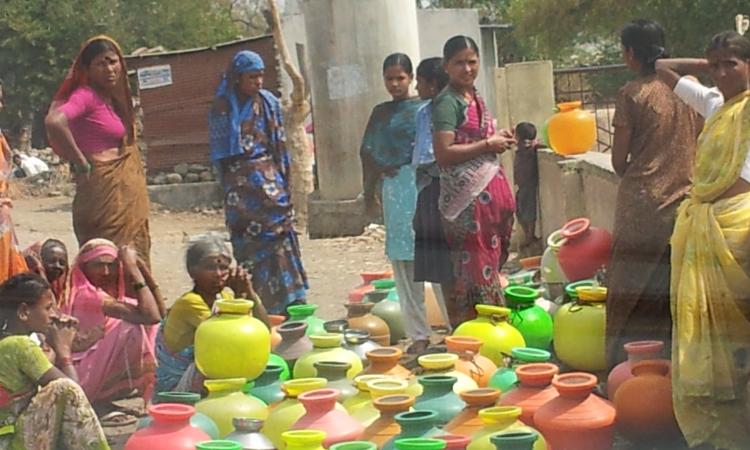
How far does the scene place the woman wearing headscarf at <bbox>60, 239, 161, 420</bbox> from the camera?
5762mm

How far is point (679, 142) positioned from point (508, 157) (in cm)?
572

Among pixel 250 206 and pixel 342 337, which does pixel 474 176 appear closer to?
pixel 342 337

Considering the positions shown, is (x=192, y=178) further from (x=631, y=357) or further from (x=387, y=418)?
(x=387, y=418)

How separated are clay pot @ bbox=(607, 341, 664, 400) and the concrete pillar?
7.45 m

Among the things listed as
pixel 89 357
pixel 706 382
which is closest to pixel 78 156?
pixel 89 357

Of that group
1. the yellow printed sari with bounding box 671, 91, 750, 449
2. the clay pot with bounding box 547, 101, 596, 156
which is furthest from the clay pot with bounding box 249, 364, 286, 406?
the clay pot with bounding box 547, 101, 596, 156

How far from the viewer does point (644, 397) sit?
4.72 meters

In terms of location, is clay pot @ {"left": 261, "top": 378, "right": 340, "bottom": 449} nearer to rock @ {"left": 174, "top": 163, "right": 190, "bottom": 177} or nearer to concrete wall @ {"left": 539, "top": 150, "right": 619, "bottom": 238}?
concrete wall @ {"left": 539, "top": 150, "right": 619, "bottom": 238}

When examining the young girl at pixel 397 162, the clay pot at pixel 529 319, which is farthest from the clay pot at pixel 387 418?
the young girl at pixel 397 162

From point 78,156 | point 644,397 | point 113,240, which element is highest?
point 78,156

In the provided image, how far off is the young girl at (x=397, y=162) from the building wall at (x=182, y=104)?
1110 cm

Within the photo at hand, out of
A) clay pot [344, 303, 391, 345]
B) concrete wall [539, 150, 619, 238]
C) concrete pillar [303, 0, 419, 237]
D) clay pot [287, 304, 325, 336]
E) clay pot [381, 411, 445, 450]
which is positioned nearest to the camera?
clay pot [381, 411, 445, 450]

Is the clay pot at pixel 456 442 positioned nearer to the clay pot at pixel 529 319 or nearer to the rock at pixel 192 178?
the clay pot at pixel 529 319

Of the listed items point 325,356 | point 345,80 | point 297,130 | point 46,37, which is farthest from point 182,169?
point 325,356
